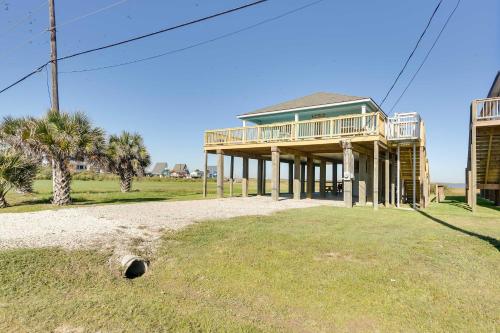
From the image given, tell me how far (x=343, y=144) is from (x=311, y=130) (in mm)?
2150

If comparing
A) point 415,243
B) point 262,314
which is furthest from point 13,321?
point 415,243

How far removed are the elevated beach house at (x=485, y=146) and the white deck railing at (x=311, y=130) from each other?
3.63 m

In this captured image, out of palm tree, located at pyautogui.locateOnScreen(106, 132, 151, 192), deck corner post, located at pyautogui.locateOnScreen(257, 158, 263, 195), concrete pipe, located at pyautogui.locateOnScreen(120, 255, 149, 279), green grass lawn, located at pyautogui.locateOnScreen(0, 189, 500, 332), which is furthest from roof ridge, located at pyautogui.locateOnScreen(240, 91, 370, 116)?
concrete pipe, located at pyautogui.locateOnScreen(120, 255, 149, 279)

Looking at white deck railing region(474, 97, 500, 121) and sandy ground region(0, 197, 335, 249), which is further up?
white deck railing region(474, 97, 500, 121)

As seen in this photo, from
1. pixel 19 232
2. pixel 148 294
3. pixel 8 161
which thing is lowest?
pixel 148 294

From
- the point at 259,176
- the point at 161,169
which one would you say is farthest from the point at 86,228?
the point at 161,169

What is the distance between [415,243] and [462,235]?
176 centimetres

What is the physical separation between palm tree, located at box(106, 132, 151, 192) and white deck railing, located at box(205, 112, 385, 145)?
9.94m

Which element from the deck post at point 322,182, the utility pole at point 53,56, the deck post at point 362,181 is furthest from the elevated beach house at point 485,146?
the utility pole at point 53,56

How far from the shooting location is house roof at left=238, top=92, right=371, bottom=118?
60.5 ft

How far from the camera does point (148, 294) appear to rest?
14.8 feet

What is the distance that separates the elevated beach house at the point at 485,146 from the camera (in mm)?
12141

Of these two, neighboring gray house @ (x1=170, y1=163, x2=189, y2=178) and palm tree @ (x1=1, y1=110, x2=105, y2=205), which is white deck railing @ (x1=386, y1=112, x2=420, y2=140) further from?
neighboring gray house @ (x1=170, y1=163, x2=189, y2=178)

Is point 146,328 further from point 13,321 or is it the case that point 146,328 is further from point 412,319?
Answer: point 412,319
